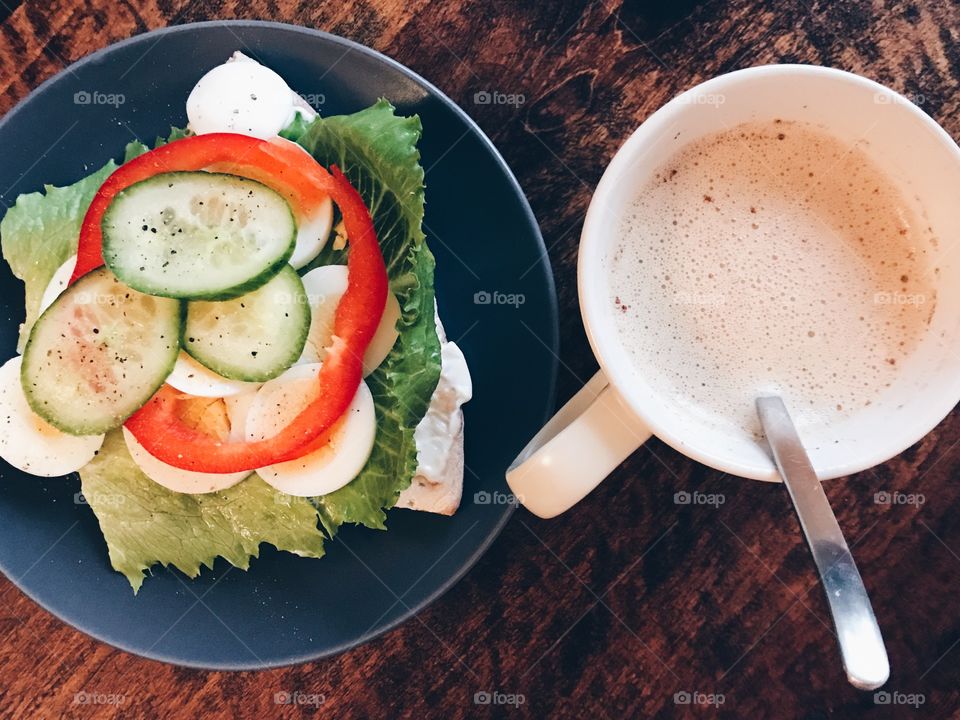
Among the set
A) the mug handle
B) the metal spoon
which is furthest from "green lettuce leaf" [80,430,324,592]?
the metal spoon

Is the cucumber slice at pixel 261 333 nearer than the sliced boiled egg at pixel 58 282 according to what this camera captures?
Yes

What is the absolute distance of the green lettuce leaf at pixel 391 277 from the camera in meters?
1.41

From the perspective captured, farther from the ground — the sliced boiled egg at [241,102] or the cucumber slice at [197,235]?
the sliced boiled egg at [241,102]

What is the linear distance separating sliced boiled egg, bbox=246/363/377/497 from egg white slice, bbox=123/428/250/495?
0.08 metres

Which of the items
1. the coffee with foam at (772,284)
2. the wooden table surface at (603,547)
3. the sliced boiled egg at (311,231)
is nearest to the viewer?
the coffee with foam at (772,284)

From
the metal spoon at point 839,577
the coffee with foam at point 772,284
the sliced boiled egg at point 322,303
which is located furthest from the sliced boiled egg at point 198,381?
the metal spoon at point 839,577

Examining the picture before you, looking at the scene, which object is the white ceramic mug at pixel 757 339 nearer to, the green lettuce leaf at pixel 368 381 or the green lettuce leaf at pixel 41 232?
the green lettuce leaf at pixel 368 381

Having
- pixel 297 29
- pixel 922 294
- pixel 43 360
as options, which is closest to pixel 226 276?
pixel 43 360

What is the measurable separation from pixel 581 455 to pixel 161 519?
0.86 m

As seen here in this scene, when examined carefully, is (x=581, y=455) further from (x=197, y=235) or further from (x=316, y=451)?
(x=197, y=235)

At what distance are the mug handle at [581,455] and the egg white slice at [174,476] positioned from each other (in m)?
0.60

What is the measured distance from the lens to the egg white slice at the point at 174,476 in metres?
1.49

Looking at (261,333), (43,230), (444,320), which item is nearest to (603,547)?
(444,320)

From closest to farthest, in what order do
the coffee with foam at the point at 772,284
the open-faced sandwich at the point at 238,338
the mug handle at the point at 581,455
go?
the mug handle at the point at 581,455, the coffee with foam at the point at 772,284, the open-faced sandwich at the point at 238,338
